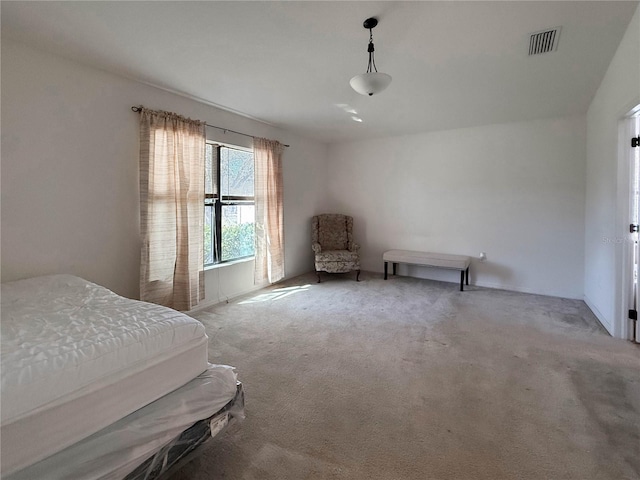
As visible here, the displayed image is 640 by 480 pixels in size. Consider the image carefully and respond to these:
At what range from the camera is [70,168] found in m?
2.56

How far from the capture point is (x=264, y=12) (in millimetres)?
1942

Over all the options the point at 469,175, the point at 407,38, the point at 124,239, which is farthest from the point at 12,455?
the point at 469,175

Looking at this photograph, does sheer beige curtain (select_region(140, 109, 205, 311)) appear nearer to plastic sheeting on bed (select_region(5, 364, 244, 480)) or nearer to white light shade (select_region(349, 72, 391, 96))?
plastic sheeting on bed (select_region(5, 364, 244, 480))

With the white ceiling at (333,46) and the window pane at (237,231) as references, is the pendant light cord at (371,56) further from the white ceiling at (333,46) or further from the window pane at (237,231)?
the window pane at (237,231)

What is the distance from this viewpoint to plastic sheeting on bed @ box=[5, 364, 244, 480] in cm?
100

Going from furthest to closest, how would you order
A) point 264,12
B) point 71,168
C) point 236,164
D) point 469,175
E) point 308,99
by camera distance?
point 469,175
point 236,164
point 308,99
point 71,168
point 264,12

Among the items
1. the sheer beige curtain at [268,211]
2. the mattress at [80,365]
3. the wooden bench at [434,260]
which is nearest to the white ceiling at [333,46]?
the sheer beige curtain at [268,211]

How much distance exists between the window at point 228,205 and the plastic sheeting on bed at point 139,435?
255 centimetres

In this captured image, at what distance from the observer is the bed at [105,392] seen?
985mm

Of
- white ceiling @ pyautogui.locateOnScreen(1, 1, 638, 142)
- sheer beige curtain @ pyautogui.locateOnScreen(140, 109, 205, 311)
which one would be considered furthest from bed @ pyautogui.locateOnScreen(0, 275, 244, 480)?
white ceiling @ pyautogui.locateOnScreen(1, 1, 638, 142)

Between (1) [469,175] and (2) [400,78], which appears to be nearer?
(2) [400,78]

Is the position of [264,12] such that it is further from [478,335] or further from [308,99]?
[478,335]

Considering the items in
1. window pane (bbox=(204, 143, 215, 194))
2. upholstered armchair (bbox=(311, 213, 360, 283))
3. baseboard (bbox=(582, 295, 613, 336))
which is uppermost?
window pane (bbox=(204, 143, 215, 194))

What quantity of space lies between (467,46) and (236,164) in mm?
2975
